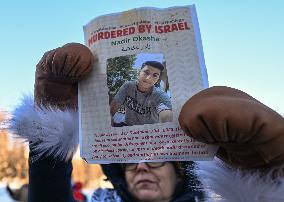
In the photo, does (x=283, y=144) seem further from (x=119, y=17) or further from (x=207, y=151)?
(x=119, y=17)

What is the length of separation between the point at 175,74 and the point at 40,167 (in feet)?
1.22

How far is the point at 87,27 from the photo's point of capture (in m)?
0.74

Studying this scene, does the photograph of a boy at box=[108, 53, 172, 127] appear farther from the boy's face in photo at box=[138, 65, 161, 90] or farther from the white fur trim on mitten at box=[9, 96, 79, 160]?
the white fur trim on mitten at box=[9, 96, 79, 160]

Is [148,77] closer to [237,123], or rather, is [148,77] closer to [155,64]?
[155,64]

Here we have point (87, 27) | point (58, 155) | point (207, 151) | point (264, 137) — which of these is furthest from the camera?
point (58, 155)

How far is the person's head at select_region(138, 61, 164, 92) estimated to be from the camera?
0.67m

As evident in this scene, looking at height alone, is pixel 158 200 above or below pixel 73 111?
below

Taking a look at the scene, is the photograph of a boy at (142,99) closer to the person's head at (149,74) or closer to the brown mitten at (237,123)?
the person's head at (149,74)

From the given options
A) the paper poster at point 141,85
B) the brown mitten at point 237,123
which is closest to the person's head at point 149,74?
the paper poster at point 141,85

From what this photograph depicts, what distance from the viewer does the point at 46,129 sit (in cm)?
81

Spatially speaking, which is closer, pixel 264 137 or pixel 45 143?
pixel 264 137

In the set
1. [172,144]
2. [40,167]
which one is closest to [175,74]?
→ [172,144]

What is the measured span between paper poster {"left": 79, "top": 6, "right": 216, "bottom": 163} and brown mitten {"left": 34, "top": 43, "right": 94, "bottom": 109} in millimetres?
26

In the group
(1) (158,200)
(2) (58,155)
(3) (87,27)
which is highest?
(3) (87,27)
